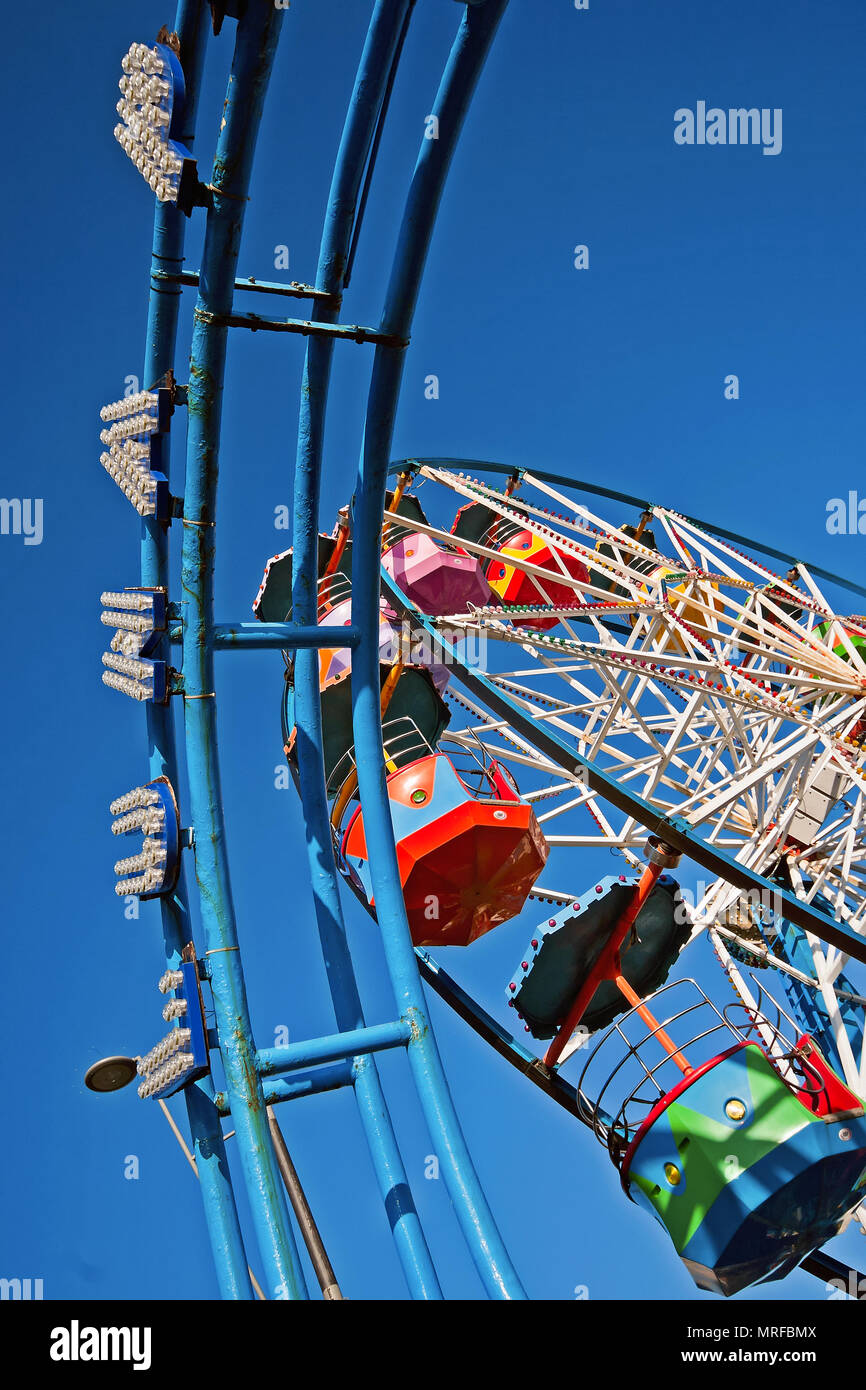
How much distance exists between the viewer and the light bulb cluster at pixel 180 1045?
5.83 metres

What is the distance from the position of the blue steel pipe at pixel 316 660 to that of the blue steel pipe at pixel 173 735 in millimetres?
665

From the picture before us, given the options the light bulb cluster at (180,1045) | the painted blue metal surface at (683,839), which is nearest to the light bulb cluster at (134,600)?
the light bulb cluster at (180,1045)

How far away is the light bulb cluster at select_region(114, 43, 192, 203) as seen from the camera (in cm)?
507

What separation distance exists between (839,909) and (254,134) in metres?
11.3

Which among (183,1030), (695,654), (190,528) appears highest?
(695,654)

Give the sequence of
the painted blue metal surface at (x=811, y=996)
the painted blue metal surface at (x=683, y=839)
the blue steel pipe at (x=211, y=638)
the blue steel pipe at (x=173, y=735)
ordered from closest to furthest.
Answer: the blue steel pipe at (x=211, y=638) → the blue steel pipe at (x=173, y=735) → the painted blue metal surface at (x=683, y=839) → the painted blue metal surface at (x=811, y=996)

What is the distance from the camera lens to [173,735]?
6570 mm

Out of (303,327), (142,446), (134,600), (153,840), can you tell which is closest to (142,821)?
(153,840)

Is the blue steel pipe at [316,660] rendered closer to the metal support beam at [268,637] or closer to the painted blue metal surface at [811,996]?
the metal support beam at [268,637]

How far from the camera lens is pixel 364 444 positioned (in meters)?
5.92

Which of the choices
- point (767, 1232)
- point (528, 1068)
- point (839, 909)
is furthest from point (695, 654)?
point (767, 1232)
